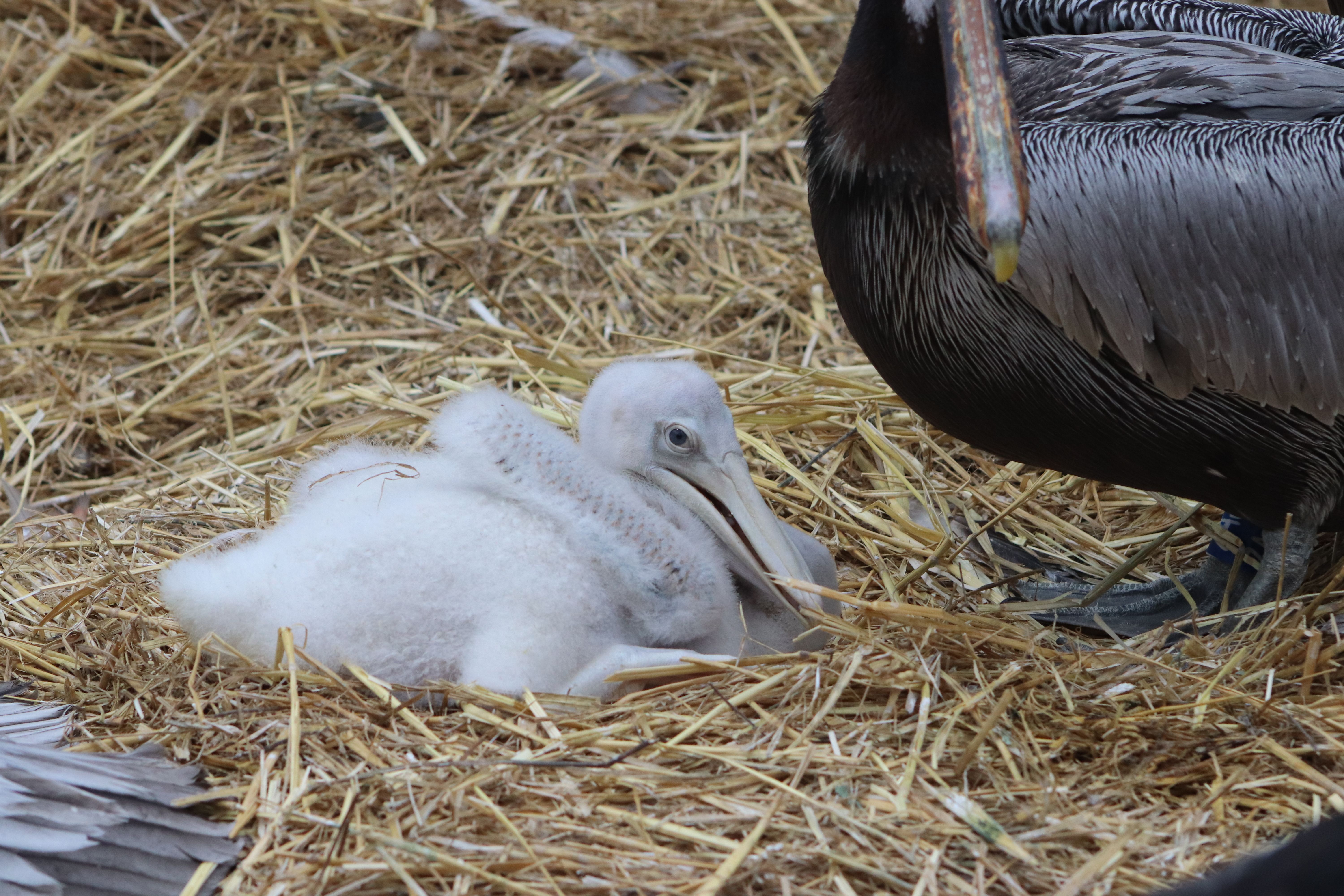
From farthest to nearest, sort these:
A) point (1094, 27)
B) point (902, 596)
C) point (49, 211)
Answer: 1. point (49, 211)
2. point (1094, 27)
3. point (902, 596)

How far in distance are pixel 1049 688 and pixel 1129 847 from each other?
0.47 metres

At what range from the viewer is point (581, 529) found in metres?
2.41

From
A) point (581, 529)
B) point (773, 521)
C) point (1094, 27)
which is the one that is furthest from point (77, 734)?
point (1094, 27)

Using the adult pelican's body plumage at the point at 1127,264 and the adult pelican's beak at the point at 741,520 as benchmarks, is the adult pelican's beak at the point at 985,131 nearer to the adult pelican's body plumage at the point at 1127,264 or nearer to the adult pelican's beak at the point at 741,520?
the adult pelican's body plumage at the point at 1127,264

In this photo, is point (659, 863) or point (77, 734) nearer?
point (659, 863)

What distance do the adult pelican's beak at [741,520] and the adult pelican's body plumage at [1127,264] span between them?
0.40m

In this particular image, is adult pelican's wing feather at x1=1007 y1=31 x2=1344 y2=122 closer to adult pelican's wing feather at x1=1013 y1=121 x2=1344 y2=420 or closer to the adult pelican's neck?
adult pelican's wing feather at x1=1013 y1=121 x2=1344 y2=420

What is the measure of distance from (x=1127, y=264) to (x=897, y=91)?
19.8 inches

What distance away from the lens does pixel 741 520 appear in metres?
2.54

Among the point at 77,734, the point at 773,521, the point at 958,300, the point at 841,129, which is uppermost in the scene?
the point at 841,129

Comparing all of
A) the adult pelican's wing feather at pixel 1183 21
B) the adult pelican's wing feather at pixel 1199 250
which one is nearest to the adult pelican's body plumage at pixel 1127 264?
the adult pelican's wing feather at pixel 1199 250

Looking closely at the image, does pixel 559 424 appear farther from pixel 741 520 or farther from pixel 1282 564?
pixel 1282 564

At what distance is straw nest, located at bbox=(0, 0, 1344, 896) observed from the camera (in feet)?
6.39

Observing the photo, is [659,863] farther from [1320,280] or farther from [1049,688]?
[1320,280]
